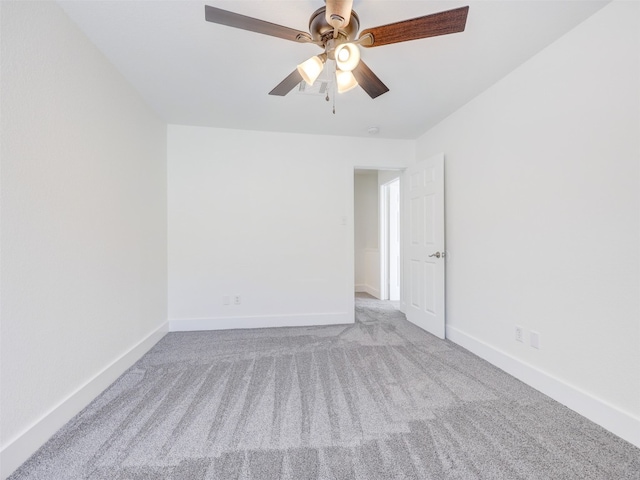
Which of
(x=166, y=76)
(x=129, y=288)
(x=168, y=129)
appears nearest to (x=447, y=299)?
(x=129, y=288)

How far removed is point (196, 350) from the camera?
2670 millimetres

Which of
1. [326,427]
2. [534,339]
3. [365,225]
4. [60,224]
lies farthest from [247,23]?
[365,225]

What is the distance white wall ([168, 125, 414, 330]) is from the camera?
10.7 ft

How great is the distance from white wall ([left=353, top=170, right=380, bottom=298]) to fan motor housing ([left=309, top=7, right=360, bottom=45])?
3.92 metres

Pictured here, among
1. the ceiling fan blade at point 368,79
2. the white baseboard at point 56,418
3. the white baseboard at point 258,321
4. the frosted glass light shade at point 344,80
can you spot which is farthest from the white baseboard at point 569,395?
the white baseboard at point 56,418

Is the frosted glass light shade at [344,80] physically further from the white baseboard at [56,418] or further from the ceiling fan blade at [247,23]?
the white baseboard at [56,418]

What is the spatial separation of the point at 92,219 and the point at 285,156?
214cm

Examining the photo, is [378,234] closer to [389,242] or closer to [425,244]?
[389,242]

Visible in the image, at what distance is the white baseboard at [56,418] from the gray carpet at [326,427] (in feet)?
0.14

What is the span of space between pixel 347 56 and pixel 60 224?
191 cm

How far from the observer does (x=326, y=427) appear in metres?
1.56

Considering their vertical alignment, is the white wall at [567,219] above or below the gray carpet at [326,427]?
above

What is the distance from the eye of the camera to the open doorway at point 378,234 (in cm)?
489

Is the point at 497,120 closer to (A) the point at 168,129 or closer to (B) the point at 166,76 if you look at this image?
(B) the point at 166,76
